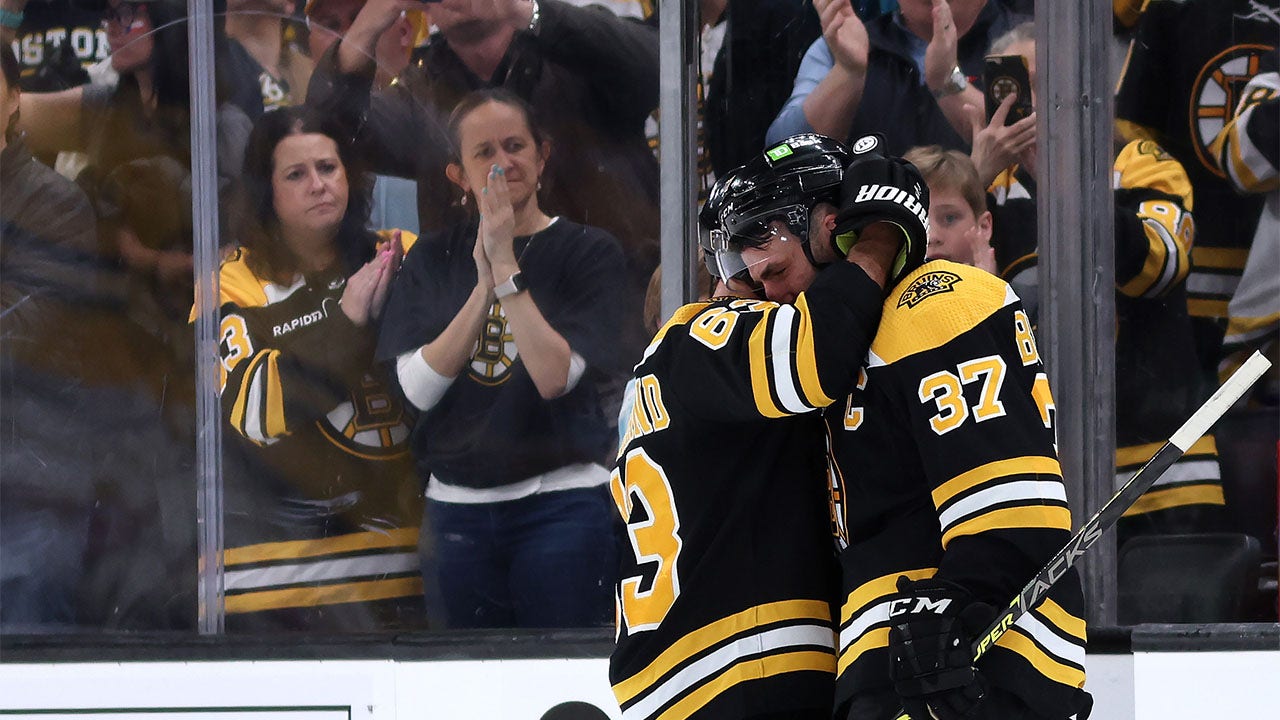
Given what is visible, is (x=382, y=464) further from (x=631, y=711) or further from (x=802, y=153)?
(x=802, y=153)

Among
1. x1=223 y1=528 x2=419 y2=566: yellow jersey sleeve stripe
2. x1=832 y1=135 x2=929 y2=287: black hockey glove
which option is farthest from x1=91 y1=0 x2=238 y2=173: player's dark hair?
x1=832 y1=135 x2=929 y2=287: black hockey glove

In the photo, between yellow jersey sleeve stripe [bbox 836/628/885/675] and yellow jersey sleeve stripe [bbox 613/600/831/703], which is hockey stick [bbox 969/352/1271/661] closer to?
yellow jersey sleeve stripe [bbox 836/628/885/675]

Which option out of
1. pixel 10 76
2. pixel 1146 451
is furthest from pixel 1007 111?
pixel 10 76

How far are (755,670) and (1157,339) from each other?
4.17 ft

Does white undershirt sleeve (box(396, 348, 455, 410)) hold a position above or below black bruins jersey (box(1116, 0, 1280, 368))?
below

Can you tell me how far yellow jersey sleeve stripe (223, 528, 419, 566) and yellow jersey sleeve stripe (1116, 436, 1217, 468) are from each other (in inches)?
55.7

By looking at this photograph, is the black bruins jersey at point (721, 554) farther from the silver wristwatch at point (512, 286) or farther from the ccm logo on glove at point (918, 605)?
the silver wristwatch at point (512, 286)

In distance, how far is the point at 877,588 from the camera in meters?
1.45

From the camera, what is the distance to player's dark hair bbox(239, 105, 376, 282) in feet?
9.37

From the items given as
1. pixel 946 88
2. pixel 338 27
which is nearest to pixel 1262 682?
pixel 946 88

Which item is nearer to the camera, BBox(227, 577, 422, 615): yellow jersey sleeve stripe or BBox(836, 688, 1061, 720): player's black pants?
BBox(836, 688, 1061, 720): player's black pants

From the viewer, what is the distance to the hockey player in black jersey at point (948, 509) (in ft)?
4.37

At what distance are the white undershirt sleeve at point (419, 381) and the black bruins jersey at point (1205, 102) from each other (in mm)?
1421

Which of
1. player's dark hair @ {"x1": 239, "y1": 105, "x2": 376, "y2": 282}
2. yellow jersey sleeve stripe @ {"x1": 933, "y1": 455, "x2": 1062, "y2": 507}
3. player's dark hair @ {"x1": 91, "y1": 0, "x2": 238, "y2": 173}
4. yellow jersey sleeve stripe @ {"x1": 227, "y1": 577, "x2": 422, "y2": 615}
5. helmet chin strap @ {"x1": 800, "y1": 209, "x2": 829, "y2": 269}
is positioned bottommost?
yellow jersey sleeve stripe @ {"x1": 227, "y1": 577, "x2": 422, "y2": 615}
